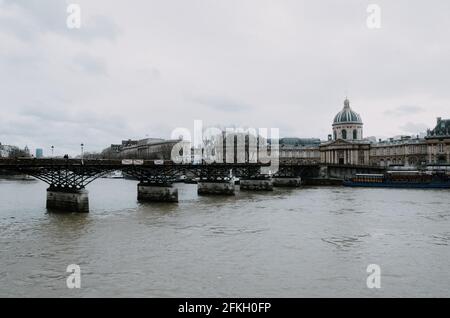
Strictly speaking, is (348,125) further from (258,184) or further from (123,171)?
(123,171)

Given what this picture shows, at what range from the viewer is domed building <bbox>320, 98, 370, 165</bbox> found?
13625 cm

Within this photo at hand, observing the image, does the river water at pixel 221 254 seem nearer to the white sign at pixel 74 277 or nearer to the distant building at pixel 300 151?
the white sign at pixel 74 277

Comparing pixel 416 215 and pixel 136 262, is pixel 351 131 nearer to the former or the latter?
pixel 416 215

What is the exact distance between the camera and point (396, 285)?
632 inches

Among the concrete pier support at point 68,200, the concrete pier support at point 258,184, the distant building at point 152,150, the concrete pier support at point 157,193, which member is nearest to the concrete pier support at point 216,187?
the concrete pier support at point 258,184

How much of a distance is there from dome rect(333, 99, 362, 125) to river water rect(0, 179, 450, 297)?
347ft

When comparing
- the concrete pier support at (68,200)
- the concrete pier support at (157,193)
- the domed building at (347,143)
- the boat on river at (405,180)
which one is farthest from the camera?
the domed building at (347,143)

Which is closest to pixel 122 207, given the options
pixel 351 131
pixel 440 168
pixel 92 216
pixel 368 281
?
pixel 92 216

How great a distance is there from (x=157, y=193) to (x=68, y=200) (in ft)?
42.5

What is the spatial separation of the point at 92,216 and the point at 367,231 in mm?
20625

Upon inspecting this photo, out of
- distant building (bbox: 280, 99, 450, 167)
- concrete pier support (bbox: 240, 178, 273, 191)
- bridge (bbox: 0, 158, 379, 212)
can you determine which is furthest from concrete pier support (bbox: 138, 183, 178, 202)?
distant building (bbox: 280, 99, 450, 167)

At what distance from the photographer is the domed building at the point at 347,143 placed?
136m

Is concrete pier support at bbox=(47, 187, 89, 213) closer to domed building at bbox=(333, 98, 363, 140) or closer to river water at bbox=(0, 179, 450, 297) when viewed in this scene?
river water at bbox=(0, 179, 450, 297)

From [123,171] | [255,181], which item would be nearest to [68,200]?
[123,171]
